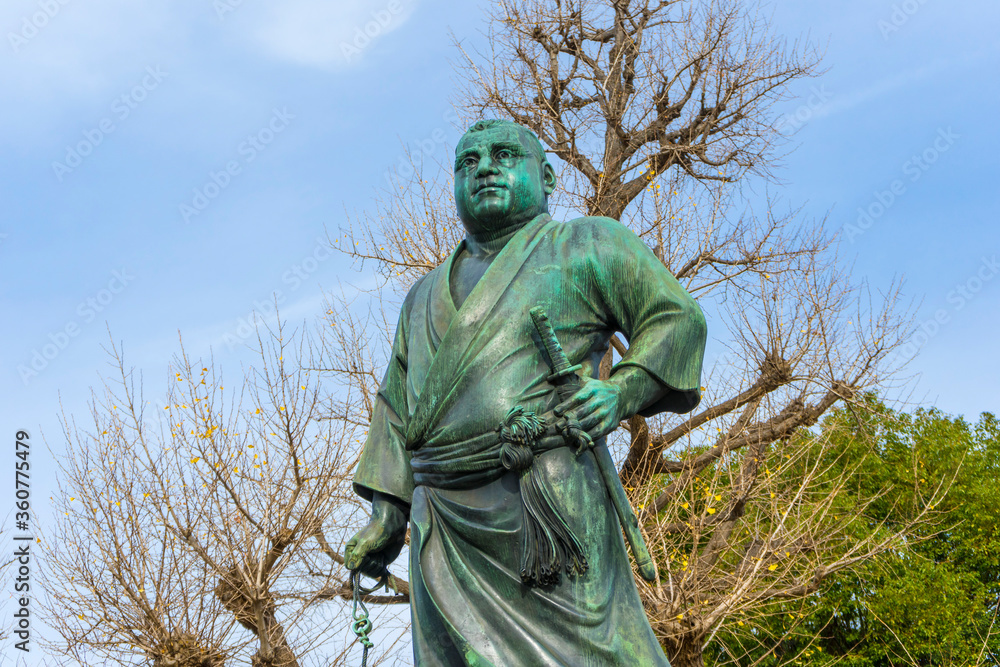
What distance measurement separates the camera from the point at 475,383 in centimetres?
283

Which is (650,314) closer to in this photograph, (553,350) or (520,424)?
(553,350)

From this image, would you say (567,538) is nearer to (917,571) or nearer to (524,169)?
(524,169)

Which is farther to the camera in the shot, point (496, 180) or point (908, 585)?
point (908, 585)

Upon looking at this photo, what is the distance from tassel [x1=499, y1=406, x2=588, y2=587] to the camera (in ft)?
8.69

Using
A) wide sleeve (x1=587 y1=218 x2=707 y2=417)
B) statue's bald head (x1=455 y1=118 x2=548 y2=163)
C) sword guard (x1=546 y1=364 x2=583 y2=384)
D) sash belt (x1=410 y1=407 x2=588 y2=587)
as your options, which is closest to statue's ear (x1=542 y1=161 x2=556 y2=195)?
statue's bald head (x1=455 y1=118 x2=548 y2=163)

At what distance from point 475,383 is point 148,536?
30.2 ft

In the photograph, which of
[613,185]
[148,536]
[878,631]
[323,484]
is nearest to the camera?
[148,536]

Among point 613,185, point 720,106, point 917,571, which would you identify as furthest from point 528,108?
point 917,571

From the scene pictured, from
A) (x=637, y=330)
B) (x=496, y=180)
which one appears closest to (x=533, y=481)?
(x=637, y=330)

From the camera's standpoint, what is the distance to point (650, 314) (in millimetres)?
2926

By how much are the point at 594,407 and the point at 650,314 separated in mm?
379

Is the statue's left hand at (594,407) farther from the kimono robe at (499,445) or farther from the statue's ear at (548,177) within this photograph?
the statue's ear at (548,177)

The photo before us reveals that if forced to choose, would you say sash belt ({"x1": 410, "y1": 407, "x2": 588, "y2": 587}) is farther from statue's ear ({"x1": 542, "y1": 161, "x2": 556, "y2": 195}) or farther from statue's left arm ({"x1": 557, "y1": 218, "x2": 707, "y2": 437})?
statue's ear ({"x1": 542, "y1": 161, "x2": 556, "y2": 195})

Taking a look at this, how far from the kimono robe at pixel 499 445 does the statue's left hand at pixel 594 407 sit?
90 millimetres
